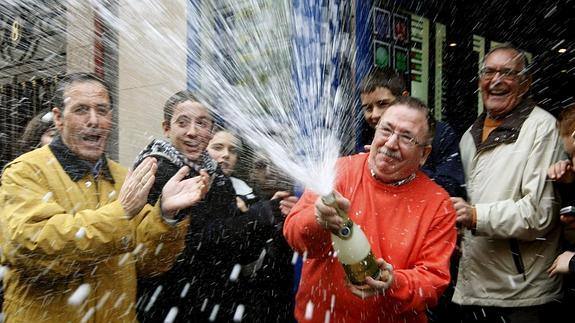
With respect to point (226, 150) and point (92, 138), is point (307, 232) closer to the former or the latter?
point (92, 138)

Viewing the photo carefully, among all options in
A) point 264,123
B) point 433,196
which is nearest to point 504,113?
point 433,196

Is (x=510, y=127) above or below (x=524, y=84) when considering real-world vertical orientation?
below

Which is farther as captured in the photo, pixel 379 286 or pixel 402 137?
pixel 402 137

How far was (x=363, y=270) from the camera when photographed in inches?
104

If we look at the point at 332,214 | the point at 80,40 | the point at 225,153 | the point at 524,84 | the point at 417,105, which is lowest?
the point at 332,214

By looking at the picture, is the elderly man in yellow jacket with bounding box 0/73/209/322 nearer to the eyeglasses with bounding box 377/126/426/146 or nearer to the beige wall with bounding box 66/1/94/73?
the eyeglasses with bounding box 377/126/426/146

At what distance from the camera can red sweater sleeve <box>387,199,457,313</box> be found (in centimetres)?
281

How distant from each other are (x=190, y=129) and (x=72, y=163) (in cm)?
79

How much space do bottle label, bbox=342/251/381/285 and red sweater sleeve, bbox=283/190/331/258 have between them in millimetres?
274

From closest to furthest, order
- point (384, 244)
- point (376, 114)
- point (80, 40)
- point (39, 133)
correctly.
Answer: point (384, 244), point (376, 114), point (39, 133), point (80, 40)

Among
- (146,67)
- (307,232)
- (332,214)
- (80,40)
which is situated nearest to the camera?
(332,214)

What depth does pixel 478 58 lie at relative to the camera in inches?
259

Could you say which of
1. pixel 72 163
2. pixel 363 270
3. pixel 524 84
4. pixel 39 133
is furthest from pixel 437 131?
pixel 39 133

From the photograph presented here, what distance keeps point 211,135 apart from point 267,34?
2.37 meters
